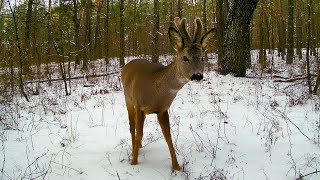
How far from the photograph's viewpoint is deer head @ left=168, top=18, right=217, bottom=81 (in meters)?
3.42

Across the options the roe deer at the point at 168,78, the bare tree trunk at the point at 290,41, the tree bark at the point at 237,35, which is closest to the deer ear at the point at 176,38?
the roe deer at the point at 168,78

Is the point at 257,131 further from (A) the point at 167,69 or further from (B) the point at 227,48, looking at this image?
(B) the point at 227,48

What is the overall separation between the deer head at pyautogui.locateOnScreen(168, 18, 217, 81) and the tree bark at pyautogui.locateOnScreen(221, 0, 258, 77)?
20.8ft

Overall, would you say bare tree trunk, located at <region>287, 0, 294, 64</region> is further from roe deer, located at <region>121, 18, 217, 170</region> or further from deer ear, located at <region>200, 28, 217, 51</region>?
deer ear, located at <region>200, 28, 217, 51</region>

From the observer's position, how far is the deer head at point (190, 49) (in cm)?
342

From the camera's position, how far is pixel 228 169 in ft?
13.0

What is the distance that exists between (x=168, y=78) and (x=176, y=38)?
552mm

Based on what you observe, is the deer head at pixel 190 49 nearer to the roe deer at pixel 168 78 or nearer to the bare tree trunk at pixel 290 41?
the roe deer at pixel 168 78

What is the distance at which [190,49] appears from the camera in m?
3.51

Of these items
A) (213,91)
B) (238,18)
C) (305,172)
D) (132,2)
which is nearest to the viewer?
(305,172)

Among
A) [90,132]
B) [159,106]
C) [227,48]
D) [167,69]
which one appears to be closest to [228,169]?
[159,106]

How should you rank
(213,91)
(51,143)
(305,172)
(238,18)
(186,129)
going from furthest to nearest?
(238,18) → (213,91) → (186,129) → (51,143) → (305,172)

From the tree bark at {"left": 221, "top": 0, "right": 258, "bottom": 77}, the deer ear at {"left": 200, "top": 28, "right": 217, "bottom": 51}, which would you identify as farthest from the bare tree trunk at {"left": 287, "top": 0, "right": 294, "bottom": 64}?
the deer ear at {"left": 200, "top": 28, "right": 217, "bottom": 51}

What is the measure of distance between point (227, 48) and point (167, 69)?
6.44 metres
